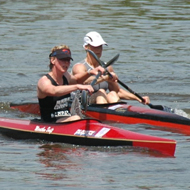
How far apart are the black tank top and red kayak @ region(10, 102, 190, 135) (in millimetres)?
1636

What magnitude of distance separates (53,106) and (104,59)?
324 inches

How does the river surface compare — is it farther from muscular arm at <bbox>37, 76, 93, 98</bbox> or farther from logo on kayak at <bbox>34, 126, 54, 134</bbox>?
muscular arm at <bbox>37, 76, 93, 98</bbox>

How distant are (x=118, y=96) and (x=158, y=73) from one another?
437cm

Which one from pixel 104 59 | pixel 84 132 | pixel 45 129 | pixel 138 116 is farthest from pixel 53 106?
pixel 104 59

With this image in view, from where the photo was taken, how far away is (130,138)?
27.2ft

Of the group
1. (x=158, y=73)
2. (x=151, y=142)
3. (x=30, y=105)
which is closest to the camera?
(x=151, y=142)

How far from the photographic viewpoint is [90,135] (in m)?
8.51

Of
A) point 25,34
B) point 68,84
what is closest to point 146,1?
point 25,34

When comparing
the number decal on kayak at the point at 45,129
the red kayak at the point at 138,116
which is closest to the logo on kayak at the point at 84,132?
the number decal on kayak at the point at 45,129

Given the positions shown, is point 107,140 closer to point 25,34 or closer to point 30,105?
point 30,105

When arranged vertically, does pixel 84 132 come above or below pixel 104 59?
above

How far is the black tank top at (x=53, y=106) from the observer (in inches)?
341

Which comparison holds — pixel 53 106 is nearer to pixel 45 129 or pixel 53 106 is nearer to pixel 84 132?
pixel 45 129

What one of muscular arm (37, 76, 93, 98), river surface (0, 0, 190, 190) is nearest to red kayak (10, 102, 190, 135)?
river surface (0, 0, 190, 190)
